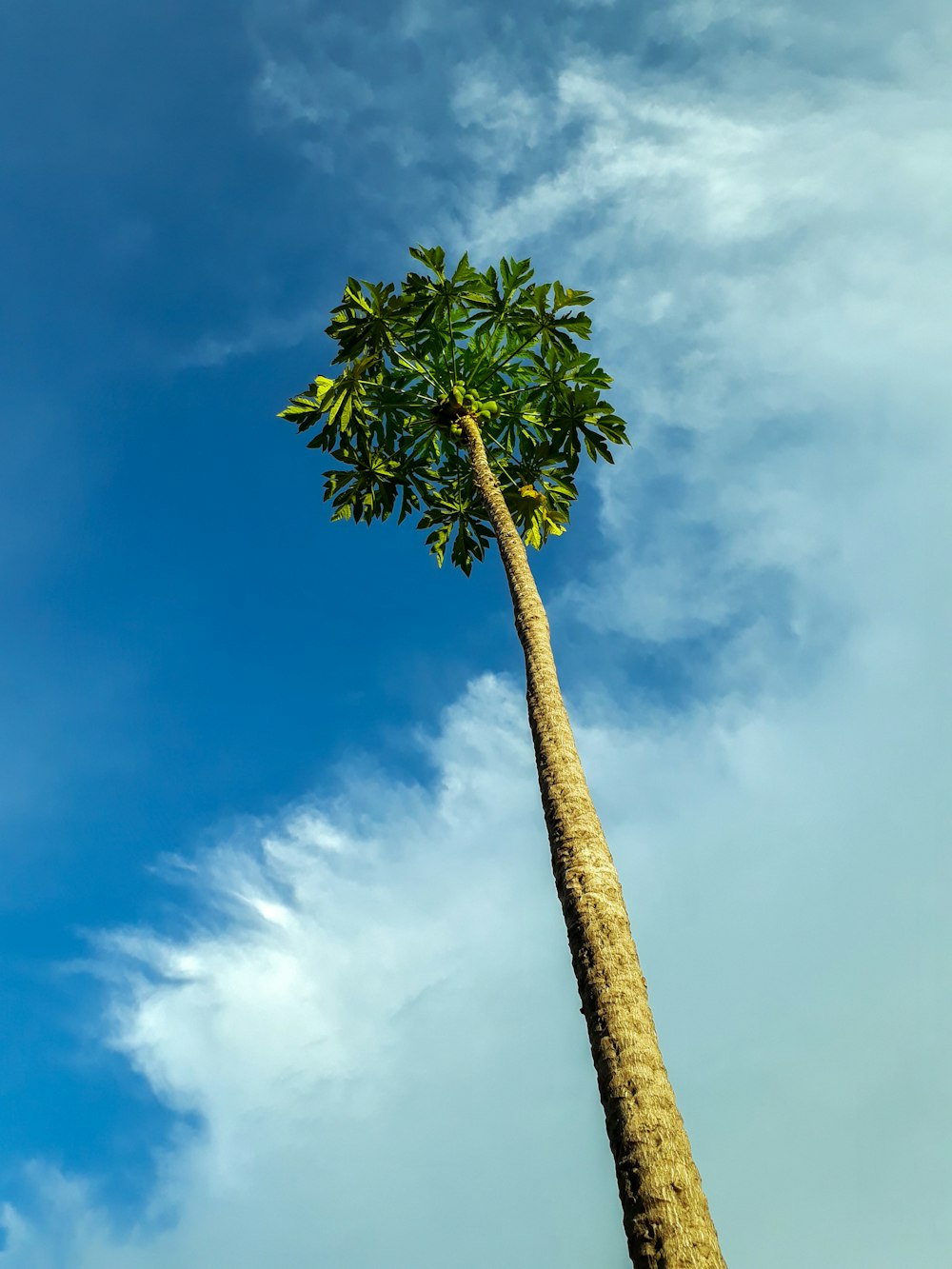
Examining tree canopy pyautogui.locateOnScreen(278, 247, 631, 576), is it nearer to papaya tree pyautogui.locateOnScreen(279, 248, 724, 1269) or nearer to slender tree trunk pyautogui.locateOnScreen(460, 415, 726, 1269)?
papaya tree pyautogui.locateOnScreen(279, 248, 724, 1269)

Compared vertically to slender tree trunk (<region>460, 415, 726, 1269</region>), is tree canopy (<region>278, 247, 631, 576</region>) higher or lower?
higher

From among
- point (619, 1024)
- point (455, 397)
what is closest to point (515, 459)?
point (455, 397)

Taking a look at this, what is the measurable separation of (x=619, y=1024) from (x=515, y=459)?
9835 mm

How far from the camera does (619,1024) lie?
191 inches

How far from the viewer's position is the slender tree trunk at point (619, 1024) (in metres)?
3.84

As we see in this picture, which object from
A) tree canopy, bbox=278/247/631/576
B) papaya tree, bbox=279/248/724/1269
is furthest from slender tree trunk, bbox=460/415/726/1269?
tree canopy, bbox=278/247/631/576

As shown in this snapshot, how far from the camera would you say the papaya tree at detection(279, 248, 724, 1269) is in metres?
5.13

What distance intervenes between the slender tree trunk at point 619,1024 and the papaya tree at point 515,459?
1cm

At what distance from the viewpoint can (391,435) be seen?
12680 millimetres

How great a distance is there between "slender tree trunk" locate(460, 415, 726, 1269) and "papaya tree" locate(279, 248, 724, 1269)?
1 centimetres

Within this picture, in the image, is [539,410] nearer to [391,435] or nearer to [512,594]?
[391,435]

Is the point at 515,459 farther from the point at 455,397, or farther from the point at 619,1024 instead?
the point at 619,1024

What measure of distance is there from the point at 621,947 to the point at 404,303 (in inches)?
355

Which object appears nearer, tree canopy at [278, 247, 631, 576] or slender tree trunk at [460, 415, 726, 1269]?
slender tree trunk at [460, 415, 726, 1269]
